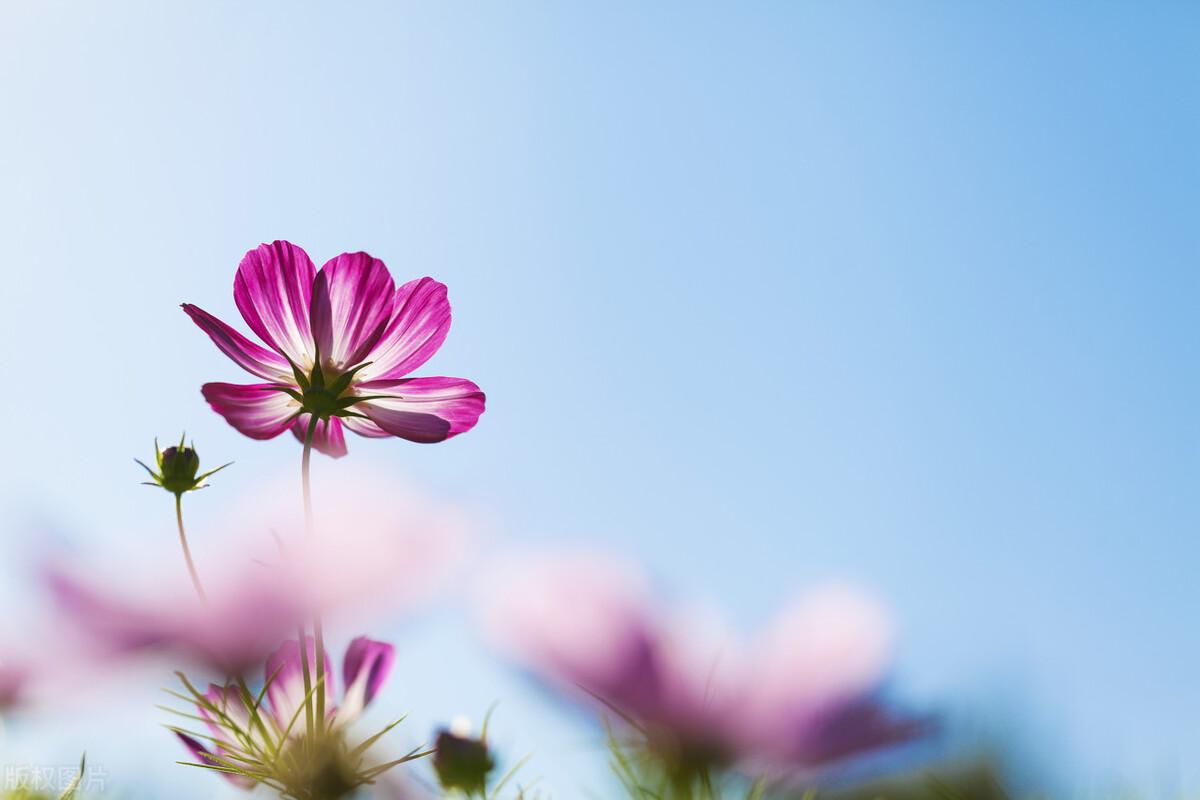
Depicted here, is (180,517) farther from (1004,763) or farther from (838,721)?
(1004,763)

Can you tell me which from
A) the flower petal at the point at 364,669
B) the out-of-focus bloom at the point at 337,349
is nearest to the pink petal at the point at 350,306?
the out-of-focus bloom at the point at 337,349

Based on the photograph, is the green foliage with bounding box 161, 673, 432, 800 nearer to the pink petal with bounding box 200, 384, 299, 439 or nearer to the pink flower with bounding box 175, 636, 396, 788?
the pink flower with bounding box 175, 636, 396, 788

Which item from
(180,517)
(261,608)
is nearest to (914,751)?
(261,608)

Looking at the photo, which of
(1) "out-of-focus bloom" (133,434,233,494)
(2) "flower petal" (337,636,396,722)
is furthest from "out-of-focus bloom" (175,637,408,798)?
(1) "out-of-focus bloom" (133,434,233,494)

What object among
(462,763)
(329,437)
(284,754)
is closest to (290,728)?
(284,754)

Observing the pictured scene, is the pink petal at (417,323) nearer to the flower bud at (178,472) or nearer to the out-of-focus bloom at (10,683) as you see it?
the flower bud at (178,472)

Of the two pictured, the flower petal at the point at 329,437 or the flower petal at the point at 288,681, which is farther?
the flower petal at the point at 329,437
